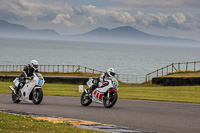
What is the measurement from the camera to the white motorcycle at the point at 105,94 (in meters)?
14.7

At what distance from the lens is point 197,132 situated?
9.45 m

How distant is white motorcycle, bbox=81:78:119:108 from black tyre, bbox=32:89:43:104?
1837mm

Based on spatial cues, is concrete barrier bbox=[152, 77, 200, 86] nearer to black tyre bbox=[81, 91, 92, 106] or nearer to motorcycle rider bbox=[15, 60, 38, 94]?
black tyre bbox=[81, 91, 92, 106]

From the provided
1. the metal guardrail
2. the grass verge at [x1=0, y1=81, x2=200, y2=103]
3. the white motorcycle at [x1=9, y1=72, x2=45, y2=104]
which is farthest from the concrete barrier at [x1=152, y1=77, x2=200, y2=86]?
the white motorcycle at [x1=9, y1=72, x2=45, y2=104]

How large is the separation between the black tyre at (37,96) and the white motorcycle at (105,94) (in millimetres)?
1837

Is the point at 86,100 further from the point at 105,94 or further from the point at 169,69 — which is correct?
the point at 169,69

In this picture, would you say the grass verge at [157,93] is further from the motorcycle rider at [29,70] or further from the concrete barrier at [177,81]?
the motorcycle rider at [29,70]

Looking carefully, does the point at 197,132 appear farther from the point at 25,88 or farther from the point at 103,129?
the point at 25,88

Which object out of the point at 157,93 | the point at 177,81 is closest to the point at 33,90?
the point at 157,93

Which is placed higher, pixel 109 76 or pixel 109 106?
pixel 109 76

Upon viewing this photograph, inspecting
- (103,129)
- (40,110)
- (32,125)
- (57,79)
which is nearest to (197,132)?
(103,129)

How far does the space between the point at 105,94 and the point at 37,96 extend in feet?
10.4

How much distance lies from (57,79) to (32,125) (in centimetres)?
3408

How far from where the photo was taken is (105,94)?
49.8 feet
